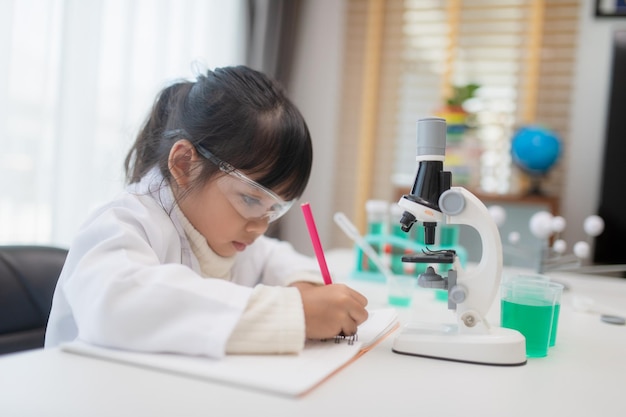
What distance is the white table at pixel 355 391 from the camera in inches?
19.3

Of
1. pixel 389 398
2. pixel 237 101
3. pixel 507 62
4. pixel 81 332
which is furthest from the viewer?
pixel 507 62

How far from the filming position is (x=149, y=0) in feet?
7.29

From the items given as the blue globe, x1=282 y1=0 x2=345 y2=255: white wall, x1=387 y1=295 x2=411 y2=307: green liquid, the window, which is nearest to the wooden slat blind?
x1=282 y1=0 x2=345 y2=255: white wall

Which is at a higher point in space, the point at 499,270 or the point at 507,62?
the point at 507,62

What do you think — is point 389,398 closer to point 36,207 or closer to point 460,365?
point 460,365

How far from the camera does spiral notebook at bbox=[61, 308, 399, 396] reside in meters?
0.54

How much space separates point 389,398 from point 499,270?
0.25 metres

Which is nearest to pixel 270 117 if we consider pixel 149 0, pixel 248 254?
pixel 248 254

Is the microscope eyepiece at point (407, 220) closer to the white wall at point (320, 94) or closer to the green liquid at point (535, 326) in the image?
Result: the green liquid at point (535, 326)

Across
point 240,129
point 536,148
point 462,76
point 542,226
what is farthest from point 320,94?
point 240,129

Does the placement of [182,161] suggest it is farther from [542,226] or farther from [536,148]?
[536,148]

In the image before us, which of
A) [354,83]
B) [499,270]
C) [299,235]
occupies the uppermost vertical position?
[354,83]

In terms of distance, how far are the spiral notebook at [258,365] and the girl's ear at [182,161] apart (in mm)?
323

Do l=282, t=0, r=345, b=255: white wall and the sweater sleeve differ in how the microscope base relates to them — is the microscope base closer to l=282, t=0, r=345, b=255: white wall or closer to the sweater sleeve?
the sweater sleeve
